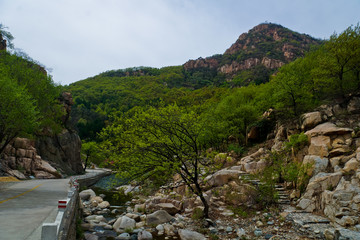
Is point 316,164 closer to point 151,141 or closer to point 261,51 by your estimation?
point 151,141

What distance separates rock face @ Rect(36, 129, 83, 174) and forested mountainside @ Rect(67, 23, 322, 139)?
64.7 ft

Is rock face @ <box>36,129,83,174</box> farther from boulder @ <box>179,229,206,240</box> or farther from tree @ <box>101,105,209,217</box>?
boulder @ <box>179,229,206,240</box>

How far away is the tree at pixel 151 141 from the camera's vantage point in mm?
12289

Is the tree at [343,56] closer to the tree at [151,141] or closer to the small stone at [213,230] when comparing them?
the tree at [151,141]

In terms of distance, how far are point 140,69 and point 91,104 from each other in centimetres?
7495

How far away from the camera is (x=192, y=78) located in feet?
459

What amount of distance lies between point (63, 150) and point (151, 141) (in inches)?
1415

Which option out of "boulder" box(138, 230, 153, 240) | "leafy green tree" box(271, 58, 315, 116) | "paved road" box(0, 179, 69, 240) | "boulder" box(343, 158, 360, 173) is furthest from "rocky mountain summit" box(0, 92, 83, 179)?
"leafy green tree" box(271, 58, 315, 116)

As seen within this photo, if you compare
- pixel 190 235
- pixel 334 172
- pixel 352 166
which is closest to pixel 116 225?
pixel 190 235

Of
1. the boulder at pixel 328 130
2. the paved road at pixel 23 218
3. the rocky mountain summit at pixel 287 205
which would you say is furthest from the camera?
the boulder at pixel 328 130

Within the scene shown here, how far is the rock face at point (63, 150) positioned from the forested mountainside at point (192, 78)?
19.7 metres

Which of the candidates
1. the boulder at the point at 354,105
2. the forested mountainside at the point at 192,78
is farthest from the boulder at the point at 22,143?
the boulder at the point at 354,105

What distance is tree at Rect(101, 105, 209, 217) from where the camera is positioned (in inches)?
484

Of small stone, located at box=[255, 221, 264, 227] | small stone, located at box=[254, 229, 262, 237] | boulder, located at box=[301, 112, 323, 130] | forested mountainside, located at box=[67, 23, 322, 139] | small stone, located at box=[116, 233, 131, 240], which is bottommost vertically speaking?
small stone, located at box=[116, 233, 131, 240]
